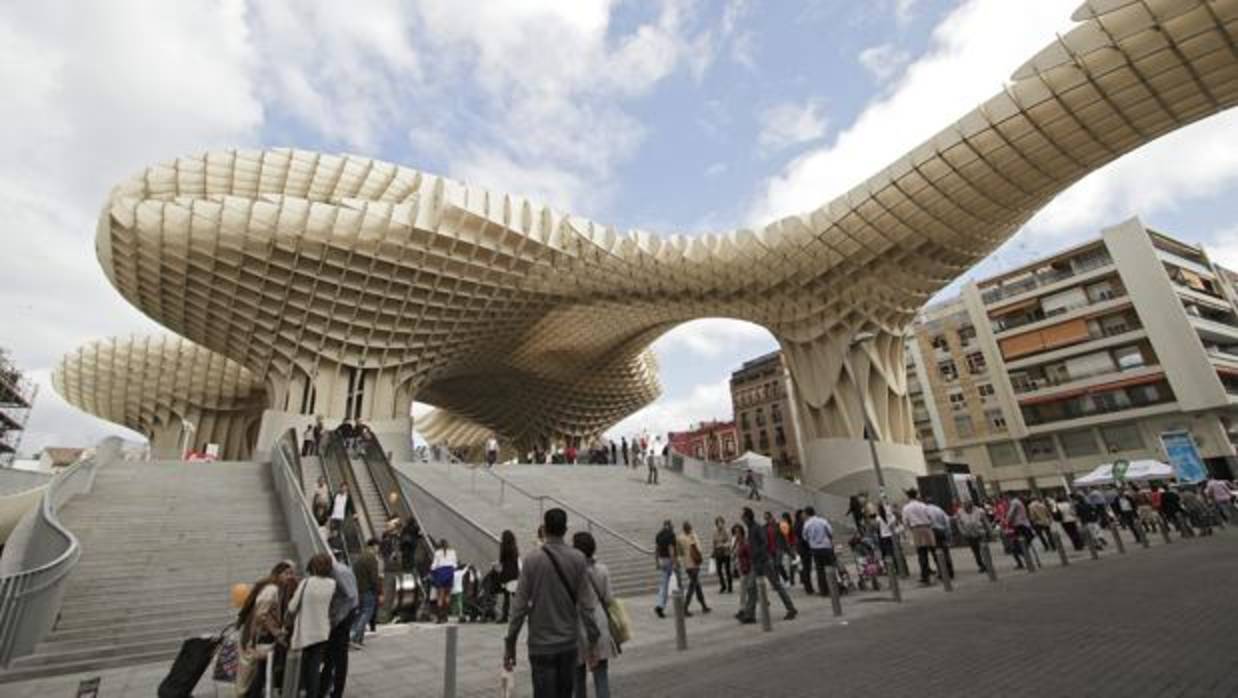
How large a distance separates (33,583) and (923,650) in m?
10.2

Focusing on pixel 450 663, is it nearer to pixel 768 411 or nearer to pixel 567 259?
pixel 567 259

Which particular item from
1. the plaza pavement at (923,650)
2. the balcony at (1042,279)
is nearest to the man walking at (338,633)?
the plaza pavement at (923,650)

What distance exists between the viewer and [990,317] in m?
43.8

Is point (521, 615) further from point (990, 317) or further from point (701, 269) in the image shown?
point (990, 317)

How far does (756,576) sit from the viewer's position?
8234mm

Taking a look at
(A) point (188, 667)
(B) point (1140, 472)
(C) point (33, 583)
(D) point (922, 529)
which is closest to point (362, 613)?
(A) point (188, 667)

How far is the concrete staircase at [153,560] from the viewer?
24.9 ft

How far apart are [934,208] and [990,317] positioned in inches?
1074

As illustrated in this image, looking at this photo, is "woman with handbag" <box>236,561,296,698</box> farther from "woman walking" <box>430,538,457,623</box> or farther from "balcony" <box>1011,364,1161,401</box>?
"balcony" <box>1011,364,1161,401</box>

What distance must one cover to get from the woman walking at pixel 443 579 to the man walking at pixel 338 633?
13.7 ft

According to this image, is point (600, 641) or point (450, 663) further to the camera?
A: point (450, 663)

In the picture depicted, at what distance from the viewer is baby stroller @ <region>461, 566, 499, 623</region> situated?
9734mm

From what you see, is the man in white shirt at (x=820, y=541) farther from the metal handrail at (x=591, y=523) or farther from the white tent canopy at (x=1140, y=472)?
the white tent canopy at (x=1140, y=472)

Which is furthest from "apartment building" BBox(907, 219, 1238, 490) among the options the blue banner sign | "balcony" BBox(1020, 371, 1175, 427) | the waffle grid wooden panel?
the waffle grid wooden panel
